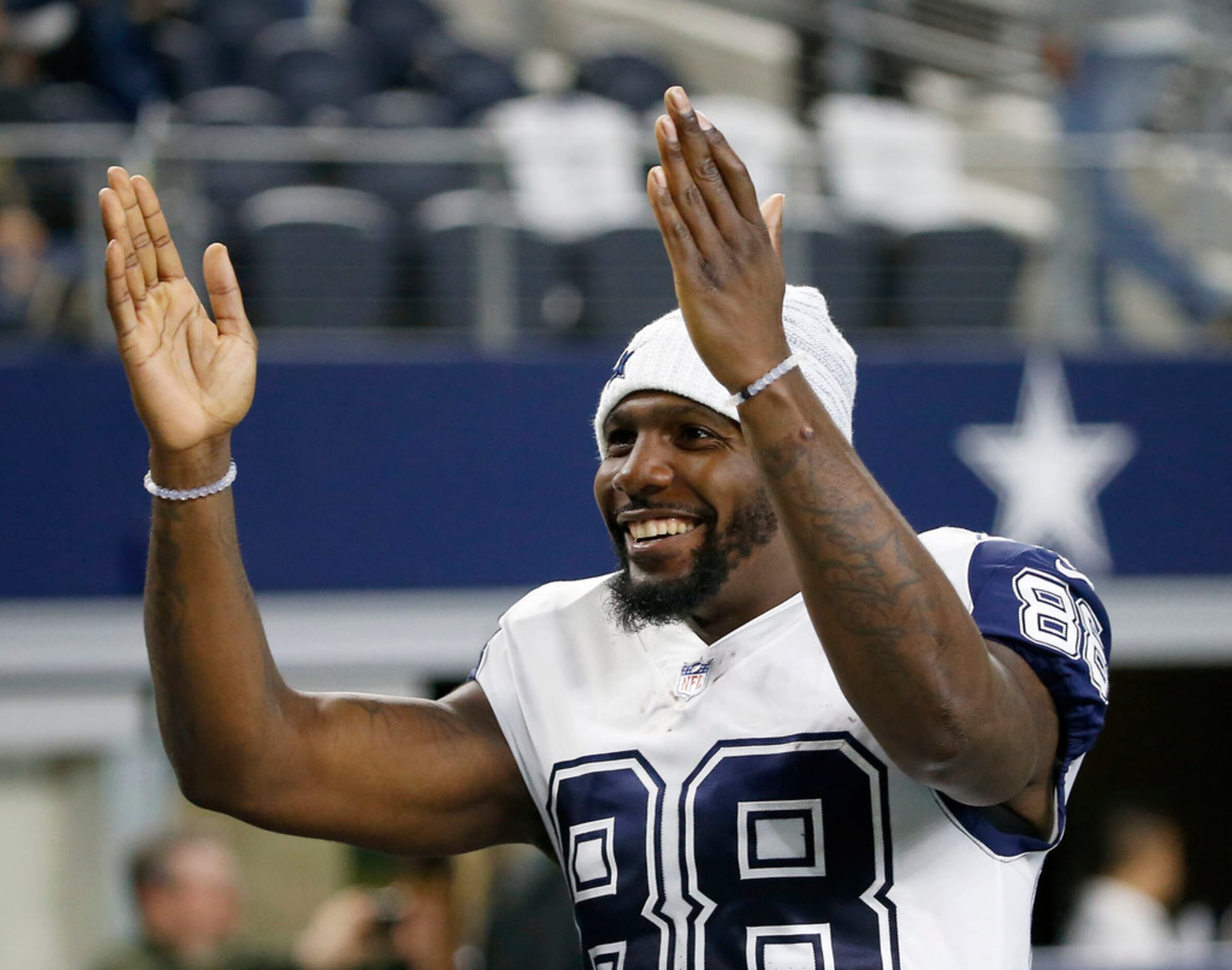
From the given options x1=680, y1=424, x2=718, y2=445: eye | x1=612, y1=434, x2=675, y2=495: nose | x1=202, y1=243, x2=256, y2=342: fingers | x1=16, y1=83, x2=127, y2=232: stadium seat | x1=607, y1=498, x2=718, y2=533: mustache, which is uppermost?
x1=16, y1=83, x2=127, y2=232: stadium seat

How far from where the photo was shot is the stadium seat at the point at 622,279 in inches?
261

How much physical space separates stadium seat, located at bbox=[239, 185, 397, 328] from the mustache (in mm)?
4482

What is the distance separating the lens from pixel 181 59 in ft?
25.8

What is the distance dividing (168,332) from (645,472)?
60cm

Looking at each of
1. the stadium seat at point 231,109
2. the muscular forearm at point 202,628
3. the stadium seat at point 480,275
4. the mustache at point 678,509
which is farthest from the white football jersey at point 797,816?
the stadium seat at point 231,109

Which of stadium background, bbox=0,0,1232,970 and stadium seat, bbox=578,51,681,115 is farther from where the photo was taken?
stadium seat, bbox=578,51,681,115

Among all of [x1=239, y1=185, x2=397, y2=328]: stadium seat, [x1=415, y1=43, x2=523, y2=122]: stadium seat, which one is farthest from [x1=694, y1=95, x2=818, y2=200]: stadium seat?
[x1=239, y1=185, x2=397, y2=328]: stadium seat

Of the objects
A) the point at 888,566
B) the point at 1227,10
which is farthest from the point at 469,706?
the point at 1227,10

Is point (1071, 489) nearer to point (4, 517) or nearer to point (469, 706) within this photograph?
point (4, 517)

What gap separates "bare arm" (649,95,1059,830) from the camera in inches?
66.7

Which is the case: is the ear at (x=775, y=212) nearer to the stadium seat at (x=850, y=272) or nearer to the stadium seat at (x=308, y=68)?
the stadium seat at (x=850, y=272)

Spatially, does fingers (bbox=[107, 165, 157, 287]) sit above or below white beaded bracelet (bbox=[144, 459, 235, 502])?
above

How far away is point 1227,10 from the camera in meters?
8.39

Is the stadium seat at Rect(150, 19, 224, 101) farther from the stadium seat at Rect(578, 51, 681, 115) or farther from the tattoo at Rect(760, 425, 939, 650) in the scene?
the tattoo at Rect(760, 425, 939, 650)
